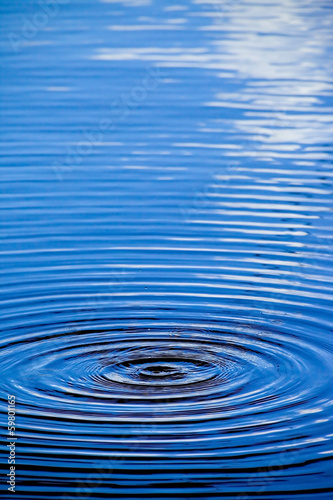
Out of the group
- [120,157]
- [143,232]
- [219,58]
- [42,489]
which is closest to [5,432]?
[42,489]

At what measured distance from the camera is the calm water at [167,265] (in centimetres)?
520

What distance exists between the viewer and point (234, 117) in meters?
12.8

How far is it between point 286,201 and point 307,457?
17.2 feet


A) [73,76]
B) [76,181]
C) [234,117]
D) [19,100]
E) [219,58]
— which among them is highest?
[219,58]

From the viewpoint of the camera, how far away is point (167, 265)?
839 centimetres

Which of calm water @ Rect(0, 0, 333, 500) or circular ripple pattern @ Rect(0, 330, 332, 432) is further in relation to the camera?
circular ripple pattern @ Rect(0, 330, 332, 432)

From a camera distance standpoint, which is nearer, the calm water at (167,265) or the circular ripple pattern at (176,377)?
the calm water at (167,265)

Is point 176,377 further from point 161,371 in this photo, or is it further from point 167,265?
point 167,265

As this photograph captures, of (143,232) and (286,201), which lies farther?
(286,201)

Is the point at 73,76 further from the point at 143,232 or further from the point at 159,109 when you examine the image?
the point at 143,232

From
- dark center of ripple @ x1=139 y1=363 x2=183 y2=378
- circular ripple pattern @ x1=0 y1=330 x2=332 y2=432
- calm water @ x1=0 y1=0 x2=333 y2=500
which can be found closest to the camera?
calm water @ x1=0 y1=0 x2=333 y2=500

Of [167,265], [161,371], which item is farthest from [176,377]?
[167,265]

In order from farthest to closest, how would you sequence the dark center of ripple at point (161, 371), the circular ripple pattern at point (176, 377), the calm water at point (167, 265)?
the dark center of ripple at point (161, 371)
the circular ripple pattern at point (176, 377)
the calm water at point (167, 265)

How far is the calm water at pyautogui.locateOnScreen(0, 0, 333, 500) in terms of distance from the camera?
5.20 metres
